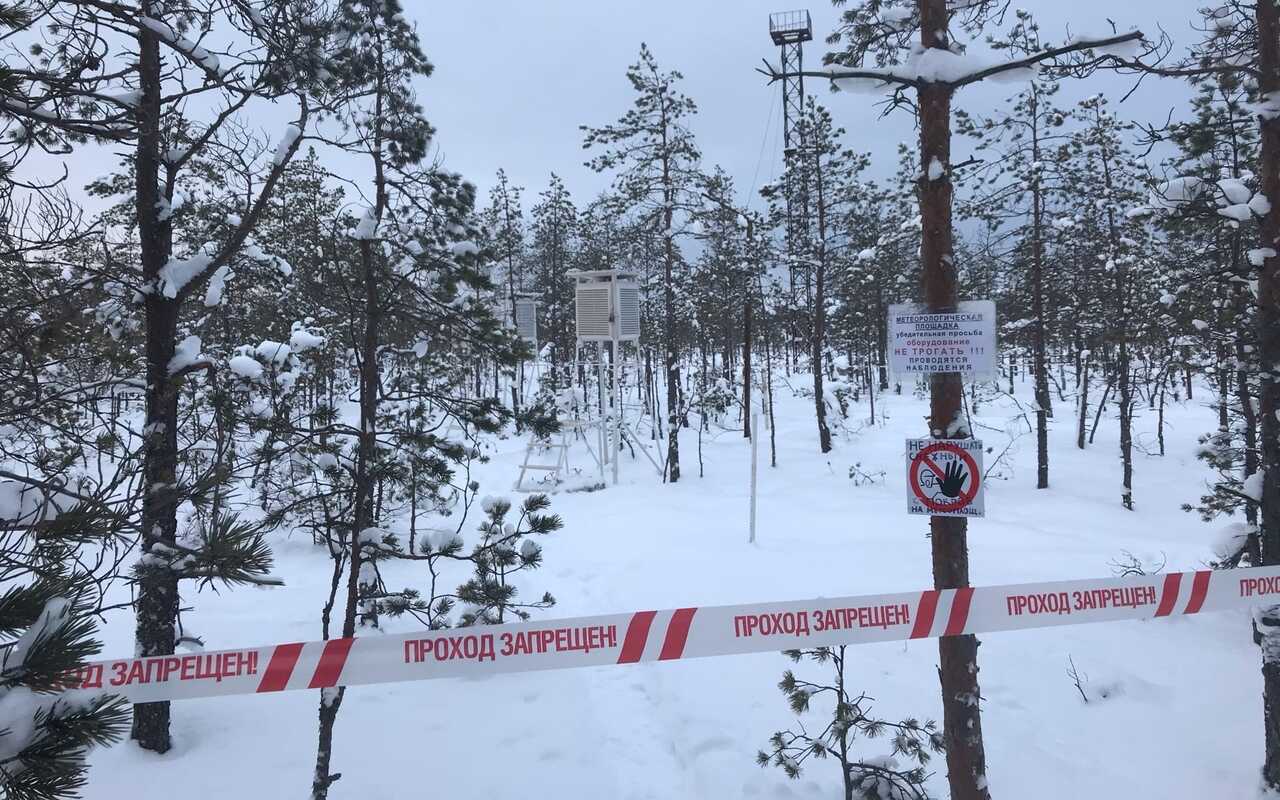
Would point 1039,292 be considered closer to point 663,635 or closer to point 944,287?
point 944,287

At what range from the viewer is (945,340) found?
4141 millimetres

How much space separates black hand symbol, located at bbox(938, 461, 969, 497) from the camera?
4.10 meters

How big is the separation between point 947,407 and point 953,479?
46cm

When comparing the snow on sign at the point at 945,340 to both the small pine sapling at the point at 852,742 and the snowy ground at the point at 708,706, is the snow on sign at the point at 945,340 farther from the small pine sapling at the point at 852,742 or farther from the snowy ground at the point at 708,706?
the snowy ground at the point at 708,706

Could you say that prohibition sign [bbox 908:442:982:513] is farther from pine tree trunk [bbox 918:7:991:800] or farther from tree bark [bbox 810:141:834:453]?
tree bark [bbox 810:141:834:453]

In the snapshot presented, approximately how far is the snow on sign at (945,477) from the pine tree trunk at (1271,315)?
117 inches

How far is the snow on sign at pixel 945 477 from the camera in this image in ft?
13.3

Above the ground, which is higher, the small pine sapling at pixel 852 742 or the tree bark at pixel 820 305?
the tree bark at pixel 820 305

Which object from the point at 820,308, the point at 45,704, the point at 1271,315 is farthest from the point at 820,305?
the point at 45,704

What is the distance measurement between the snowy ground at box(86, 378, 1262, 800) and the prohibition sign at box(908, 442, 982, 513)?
2851 mm

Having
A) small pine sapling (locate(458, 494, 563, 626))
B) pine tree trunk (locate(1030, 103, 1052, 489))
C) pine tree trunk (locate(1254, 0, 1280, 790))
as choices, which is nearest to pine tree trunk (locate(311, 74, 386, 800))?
small pine sapling (locate(458, 494, 563, 626))

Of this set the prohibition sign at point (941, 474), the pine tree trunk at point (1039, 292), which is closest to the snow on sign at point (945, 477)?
the prohibition sign at point (941, 474)

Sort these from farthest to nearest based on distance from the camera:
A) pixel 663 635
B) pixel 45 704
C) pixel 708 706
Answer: pixel 708 706
pixel 663 635
pixel 45 704

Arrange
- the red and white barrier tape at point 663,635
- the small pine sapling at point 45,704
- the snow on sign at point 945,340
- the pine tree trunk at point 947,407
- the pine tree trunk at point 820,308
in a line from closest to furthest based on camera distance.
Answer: the small pine sapling at point 45,704, the red and white barrier tape at point 663,635, the snow on sign at point 945,340, the pine tree trunk at point 947,407, the pine tree trunk at point 820,308
